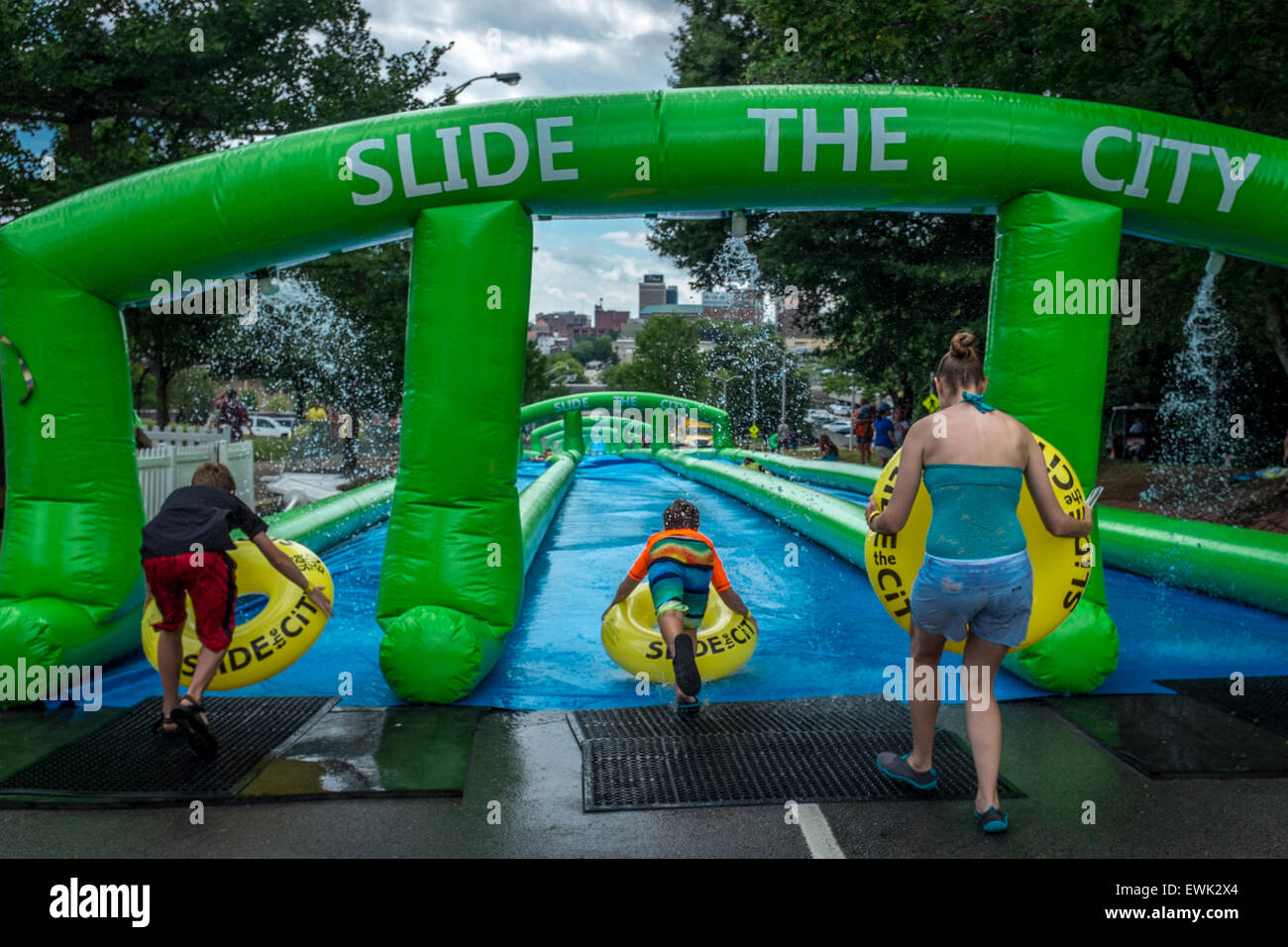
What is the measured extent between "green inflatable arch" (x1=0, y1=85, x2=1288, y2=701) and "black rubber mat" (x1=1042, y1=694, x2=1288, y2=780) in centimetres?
40

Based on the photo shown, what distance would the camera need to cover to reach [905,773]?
12.9ft

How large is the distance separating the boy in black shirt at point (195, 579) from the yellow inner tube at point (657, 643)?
72.6 inches

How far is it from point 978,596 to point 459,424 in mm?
2878

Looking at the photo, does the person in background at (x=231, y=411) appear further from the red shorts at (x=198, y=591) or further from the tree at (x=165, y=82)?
the red shorts at (x=198, y=591)


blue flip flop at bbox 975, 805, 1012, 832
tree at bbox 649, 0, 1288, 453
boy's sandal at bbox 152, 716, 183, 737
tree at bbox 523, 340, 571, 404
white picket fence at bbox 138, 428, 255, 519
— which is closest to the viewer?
blue flip flop at bbox 975, 805, 1012, 832

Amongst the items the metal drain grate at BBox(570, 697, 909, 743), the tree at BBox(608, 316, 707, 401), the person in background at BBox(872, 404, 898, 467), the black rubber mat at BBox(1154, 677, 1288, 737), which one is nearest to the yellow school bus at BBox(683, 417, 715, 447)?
the person in background at BBox(872, 404, 898, 467)

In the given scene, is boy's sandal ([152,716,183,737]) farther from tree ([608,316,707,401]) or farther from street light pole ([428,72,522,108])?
tree ([608,316,707,401])

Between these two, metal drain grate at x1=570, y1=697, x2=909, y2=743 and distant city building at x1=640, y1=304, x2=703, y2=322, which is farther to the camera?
distant city building at x1=640, y1=304, x2=703, y2=322

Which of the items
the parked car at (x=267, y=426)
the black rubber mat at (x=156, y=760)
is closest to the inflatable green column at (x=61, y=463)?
the black rubber mat at (x=156, y=760)

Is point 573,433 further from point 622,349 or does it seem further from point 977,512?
point 622,349

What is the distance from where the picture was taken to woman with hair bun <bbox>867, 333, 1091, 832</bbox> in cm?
345

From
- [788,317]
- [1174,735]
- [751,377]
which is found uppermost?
[788,317]

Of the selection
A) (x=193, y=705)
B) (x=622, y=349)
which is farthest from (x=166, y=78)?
(x=622, y=349)
